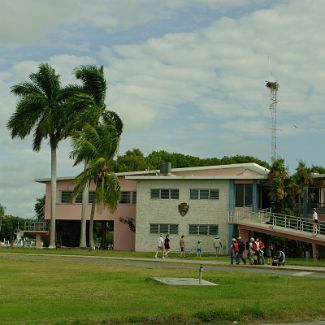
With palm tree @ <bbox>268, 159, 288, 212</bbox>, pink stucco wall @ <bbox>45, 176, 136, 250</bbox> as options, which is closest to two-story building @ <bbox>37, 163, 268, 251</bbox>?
pink stucco wall @ <bbox>45, 176, 136, 250</bbox>

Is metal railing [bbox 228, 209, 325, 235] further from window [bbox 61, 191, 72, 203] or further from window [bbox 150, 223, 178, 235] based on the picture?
window [bbox 61, 191, 72, 203]

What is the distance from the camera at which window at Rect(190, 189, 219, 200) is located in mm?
51562

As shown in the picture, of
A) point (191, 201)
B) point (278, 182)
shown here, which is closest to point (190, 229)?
point (191, 201)

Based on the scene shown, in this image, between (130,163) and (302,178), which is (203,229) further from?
(130,163)

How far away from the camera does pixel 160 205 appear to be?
5291 cm

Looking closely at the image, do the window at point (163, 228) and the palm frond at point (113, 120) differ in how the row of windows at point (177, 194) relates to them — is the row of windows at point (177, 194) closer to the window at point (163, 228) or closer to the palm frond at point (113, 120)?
the window at point (163, 228)

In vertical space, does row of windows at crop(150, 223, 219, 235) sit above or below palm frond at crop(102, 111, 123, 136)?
below

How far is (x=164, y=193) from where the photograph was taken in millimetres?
53031

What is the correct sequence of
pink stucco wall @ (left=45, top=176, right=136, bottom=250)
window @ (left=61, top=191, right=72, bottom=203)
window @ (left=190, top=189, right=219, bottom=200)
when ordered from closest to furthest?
window @ (left=190, top=189, right=219, bottom=200) < pink stucco wall @ (left=45, top=176, right=136, bottom=250) < window @ (left=61, top=191, right=72, bottom=203)

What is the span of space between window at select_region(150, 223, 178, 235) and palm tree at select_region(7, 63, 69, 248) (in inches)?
319

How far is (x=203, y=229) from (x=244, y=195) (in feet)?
13.2

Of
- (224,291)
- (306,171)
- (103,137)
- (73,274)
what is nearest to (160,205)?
(103,137)

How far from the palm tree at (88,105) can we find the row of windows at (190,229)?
6.00 meters

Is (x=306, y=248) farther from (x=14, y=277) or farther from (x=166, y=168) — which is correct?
(x=14, y=277)
